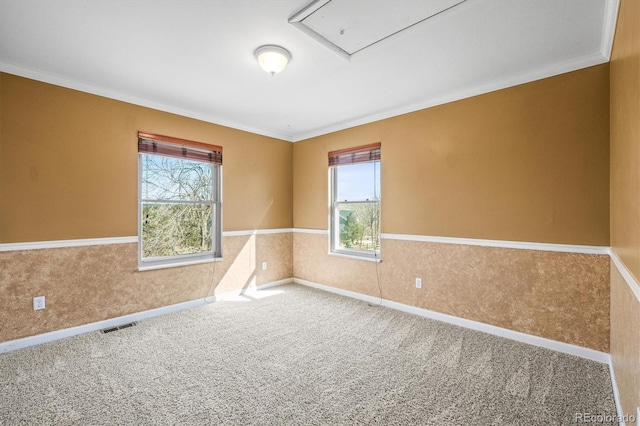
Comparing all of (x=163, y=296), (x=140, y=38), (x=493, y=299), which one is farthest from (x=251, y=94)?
(x=493, y=299)

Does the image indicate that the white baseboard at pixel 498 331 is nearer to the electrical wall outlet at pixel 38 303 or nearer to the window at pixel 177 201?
the window at pixel 177 201

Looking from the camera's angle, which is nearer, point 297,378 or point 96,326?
point 297,378

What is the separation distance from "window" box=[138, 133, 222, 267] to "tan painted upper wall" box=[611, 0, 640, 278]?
4.00 metres

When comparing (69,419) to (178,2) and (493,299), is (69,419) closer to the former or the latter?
(178,2)

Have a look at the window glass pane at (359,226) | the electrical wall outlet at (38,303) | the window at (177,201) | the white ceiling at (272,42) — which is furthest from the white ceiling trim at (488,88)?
the electrical wall outlet at (38,303)

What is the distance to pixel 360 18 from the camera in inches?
78.0

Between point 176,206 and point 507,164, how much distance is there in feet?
12.8

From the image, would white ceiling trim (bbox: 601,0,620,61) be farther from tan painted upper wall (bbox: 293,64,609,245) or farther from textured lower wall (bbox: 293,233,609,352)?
textured lower wall (bbox: 293,233,609,352)

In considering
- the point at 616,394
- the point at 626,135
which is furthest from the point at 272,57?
the point at 616,394

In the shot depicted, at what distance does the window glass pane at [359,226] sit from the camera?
4.08 m

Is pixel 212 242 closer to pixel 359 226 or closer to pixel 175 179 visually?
pixel 175 179

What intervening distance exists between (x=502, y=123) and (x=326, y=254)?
2877mm

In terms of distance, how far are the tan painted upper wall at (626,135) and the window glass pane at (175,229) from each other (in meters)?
4.12

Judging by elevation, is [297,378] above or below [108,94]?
below
